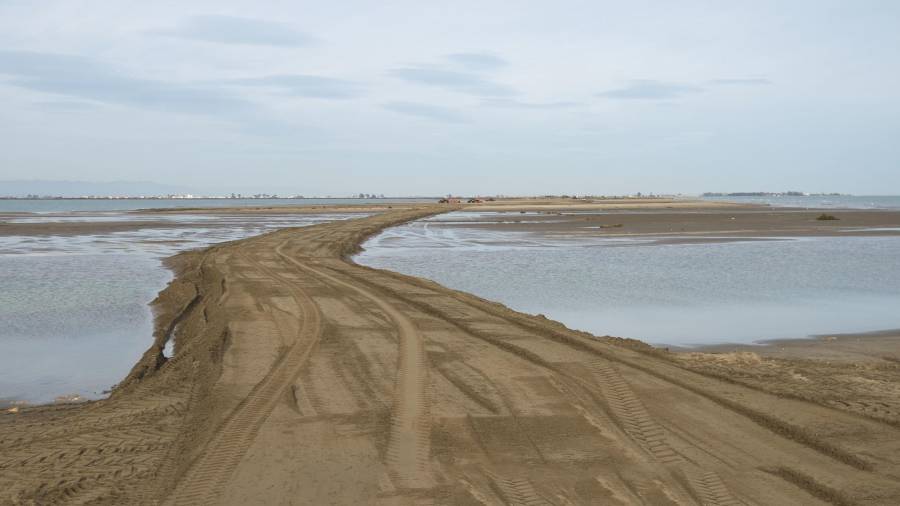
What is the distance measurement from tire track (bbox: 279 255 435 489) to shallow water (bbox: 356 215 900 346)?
501cm

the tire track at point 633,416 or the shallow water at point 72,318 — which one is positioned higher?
the tire track at point 633,416

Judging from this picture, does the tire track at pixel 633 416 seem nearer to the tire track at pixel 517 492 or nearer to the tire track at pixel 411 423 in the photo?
the tire track at pixel 517 492

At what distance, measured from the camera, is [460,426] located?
290 inches

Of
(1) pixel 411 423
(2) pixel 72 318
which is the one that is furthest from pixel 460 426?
(2) pixel 72 318

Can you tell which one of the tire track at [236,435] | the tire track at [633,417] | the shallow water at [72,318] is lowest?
the shallow water at [72,318]

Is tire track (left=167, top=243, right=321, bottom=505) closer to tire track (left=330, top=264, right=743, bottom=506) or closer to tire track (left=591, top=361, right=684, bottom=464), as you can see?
tire track (left=330, top=264, right=743, bottom=506)

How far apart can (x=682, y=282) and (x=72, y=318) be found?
645 inches

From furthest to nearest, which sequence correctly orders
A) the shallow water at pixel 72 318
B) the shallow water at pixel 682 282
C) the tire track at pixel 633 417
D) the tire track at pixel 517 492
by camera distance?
the shallow water at pixel 682 282 < the shallow water at pixel 72 318 < the tire track at pixel 633 417 < the tire track at pixel 517 492

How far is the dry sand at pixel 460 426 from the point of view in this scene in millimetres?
5949

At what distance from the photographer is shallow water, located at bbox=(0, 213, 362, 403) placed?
432 inches

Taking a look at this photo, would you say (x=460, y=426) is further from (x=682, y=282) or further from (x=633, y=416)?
(x=682, y=282)

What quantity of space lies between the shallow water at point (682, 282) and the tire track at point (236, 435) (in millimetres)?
6682

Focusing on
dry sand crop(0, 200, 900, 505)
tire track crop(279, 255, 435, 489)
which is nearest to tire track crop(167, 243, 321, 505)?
dry sand crop(0, 200, 900, 505)

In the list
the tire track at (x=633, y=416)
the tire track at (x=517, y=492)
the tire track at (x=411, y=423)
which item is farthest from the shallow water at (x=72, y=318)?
the tire track at (x=633, y=416)
